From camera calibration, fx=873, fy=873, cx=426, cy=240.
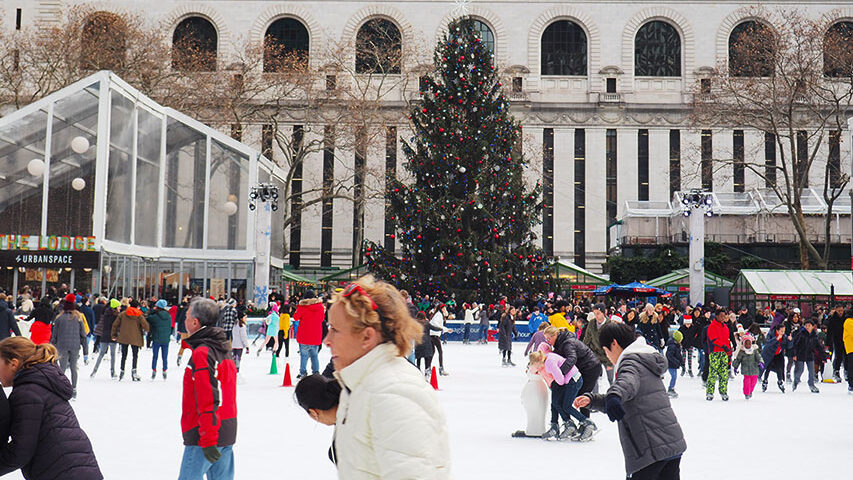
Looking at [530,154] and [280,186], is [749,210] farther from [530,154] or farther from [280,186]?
[280,186]

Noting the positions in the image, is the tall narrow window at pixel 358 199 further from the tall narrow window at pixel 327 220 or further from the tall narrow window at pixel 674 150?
the tall narrow window at pixel 674 150

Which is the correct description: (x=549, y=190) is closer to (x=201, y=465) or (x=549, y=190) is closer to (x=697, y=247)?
(x=697, y=247)

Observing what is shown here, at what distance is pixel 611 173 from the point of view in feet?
184

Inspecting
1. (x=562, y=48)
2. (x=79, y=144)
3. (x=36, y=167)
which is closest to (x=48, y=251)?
(x=36, y=167)

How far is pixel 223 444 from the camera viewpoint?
5.00 metres

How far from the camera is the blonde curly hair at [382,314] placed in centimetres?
244

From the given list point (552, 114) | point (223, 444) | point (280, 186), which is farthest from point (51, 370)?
point (552, 114)

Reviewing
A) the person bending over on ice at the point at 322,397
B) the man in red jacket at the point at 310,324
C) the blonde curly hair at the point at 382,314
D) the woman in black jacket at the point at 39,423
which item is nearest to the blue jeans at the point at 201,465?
the woman in black jacket at the point at 39,423

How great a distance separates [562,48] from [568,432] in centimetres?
5041

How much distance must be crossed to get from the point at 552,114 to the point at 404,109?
970 centimetres

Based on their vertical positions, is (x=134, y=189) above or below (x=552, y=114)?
below

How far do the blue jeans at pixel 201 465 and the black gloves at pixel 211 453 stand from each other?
0.48ft

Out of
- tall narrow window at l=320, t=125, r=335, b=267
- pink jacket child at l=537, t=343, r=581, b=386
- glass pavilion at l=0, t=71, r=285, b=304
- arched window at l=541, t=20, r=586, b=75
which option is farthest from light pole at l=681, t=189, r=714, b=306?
tall narrow window at l=320, t=125, r=335, b=267

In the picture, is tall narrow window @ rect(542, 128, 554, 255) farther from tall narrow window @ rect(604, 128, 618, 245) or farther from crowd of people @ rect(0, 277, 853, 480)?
crowd of people @ rect(0, 277, 853, 480)
